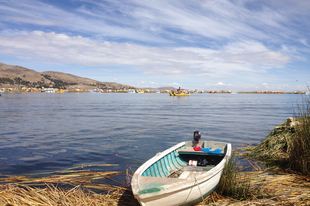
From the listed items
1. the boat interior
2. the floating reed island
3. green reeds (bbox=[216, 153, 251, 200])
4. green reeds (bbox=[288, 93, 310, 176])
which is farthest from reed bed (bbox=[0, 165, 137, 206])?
green reeds (bbox=[288, 93, 310, 176])

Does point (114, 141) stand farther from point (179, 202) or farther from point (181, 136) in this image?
point (179, 202)

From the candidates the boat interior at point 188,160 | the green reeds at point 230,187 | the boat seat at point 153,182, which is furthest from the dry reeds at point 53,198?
the green reeds at point 230,187

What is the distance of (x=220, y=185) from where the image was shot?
7348mm

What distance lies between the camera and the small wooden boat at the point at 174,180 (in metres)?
5.29

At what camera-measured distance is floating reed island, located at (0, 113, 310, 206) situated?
657 centimetres

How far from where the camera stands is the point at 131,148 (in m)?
15.1

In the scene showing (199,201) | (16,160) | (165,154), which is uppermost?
(165,154)

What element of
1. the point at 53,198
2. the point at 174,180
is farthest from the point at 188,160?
the point at 53,198

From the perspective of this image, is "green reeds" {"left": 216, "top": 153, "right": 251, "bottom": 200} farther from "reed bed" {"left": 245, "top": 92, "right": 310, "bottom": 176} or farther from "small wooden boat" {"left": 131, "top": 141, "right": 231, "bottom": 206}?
"reed bed" {"left": 245, "top": 92, "right": 310, "bottom": 176}

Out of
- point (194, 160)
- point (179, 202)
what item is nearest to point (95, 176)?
point (194, 160)

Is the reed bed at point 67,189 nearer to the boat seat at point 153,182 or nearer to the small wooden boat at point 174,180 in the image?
the small wooden boat at point 174,180

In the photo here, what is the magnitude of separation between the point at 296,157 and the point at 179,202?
5674 mm

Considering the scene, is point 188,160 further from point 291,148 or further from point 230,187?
point 291,148

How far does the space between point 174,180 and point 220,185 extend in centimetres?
234
